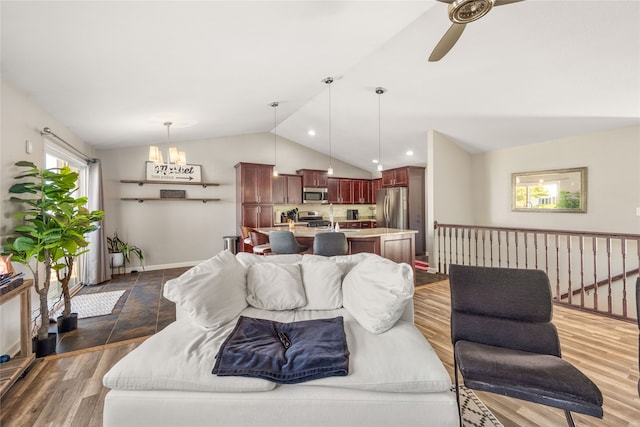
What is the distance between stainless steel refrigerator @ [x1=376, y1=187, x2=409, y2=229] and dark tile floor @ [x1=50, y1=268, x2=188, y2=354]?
190 inches

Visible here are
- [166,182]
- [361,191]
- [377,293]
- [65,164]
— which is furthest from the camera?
[361,191]

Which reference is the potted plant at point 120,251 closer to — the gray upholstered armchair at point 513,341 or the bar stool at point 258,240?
the bar stool at point 258,240

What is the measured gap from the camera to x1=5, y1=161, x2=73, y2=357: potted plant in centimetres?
229

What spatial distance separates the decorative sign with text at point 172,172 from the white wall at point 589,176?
5872 millimetres

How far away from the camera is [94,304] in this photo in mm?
3621

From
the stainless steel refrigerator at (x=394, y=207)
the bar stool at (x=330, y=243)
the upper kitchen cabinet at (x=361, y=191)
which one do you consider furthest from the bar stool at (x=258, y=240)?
the upper kitchen cabinet at (x=361, y=191)

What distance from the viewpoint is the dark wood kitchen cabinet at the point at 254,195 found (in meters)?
5.98

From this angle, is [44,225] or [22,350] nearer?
[22,350]

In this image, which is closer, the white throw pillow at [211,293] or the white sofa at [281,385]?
the white sofa at [281,385]

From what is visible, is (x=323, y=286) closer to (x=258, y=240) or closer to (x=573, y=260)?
(x=258, y=240)

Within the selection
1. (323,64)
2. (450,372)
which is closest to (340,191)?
(323,64)

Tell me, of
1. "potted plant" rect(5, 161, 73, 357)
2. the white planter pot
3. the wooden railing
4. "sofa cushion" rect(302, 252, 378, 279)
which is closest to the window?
the white planter pot

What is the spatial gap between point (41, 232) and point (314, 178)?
5347mm

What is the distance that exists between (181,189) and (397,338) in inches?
215
